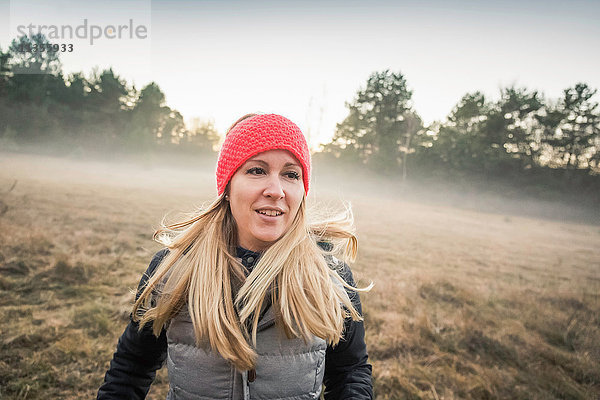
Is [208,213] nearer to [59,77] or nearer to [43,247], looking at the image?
[43,247]

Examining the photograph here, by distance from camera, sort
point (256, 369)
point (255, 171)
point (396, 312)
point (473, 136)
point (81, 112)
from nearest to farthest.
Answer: point (256, 369)
point (255, 171)
point (396, 312)
point (81, 112)
point (473, 136)

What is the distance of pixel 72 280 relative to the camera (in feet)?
17.0

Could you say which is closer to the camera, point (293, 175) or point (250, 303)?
point (250, 303)

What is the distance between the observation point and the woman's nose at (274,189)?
1.64m

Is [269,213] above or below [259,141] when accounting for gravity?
below

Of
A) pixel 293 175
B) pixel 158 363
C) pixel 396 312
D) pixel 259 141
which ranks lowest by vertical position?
pixel 396 312

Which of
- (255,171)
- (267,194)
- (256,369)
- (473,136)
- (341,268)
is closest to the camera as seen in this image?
(256,369)

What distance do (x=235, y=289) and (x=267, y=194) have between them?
595 millimetres

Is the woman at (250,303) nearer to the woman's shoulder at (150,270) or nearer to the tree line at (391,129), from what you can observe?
the woman's shoulder at (150,270)

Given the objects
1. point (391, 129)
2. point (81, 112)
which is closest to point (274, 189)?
point (81, 112)

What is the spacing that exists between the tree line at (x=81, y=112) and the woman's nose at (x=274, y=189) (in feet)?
40.0

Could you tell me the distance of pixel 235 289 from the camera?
1718 mm

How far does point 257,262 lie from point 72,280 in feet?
17.1

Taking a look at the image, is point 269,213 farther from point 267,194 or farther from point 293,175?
point 293,175
